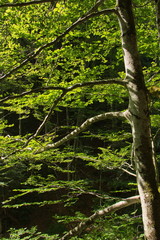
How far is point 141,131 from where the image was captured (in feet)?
6.41

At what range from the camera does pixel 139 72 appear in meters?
2.01

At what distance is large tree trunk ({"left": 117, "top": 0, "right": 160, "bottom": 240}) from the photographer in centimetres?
187

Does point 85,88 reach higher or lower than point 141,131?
higher

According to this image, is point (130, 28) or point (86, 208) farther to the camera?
point (86, 208)

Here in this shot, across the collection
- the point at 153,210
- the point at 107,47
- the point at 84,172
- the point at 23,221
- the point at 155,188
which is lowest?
the point at 23,221

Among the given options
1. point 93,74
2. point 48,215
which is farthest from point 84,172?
point 93,74

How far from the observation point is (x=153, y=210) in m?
1.86

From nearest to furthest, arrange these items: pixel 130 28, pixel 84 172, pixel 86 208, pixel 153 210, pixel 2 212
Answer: pixel 153 210 → pixel 130 28 → pixel 2 212 → pixel 86 208 → pixel 84 172

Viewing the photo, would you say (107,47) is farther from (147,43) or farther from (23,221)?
(23,221)

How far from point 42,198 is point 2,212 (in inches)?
94.0

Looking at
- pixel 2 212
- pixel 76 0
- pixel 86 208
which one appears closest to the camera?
pixel 76 0

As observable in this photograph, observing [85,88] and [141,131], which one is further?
[85,88]

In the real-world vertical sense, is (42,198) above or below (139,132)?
below

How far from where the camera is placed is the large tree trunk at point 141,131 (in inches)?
73.4
